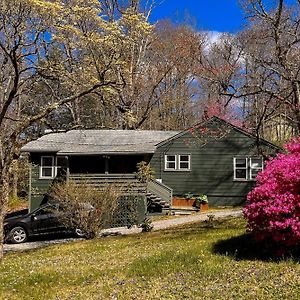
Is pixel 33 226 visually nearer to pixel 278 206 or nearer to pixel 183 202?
pixel 183 202

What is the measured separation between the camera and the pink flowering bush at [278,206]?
8195 mm

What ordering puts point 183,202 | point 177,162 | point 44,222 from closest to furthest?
point 44,222
point 183,202
point 177,162

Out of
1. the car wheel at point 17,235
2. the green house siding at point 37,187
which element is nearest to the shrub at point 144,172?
the green house siding at point 37,187

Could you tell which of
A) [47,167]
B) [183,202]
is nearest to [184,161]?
[183,202]

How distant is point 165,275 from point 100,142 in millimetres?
21476

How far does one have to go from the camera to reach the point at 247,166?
2795 centimetres

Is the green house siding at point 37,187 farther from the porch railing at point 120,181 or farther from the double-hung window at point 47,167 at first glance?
the porch railing at point 120,181

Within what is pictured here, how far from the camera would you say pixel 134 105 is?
39.2m

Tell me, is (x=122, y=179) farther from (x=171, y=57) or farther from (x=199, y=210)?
(x=171, y=57)

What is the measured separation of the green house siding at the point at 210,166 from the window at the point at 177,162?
0.22m

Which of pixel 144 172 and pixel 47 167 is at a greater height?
pixel 47 167

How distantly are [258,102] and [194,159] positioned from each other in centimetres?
675

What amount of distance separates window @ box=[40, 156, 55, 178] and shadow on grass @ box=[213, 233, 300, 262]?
19.6m

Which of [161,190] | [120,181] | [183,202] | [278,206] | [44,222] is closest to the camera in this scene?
[278,206]
